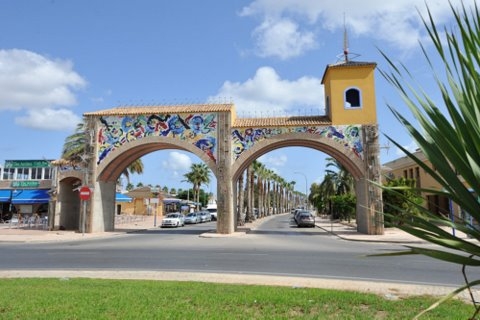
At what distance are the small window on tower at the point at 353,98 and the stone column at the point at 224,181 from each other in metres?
8.51

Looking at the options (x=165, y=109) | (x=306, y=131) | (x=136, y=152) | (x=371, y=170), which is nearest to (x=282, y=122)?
(x=306, y=131)

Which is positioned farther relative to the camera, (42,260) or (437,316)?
(42,260)

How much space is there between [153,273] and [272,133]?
18.8 metres

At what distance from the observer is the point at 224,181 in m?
28.2

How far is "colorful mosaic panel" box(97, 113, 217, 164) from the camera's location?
2897cm

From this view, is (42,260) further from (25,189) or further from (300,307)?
(25,189)

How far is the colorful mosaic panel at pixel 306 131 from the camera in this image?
27.7 metres

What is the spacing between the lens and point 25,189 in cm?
4034

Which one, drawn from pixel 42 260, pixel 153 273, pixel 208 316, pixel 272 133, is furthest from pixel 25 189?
pixel 208 316

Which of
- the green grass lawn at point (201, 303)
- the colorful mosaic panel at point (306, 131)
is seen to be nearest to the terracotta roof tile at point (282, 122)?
the colorful mosaic panel at point (306, 131)

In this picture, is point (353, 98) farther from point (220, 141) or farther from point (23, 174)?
point (23, 174)

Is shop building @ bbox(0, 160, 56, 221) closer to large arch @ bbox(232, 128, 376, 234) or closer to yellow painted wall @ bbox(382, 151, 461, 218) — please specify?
large arch @ bbox(232, 128, 376, 234)

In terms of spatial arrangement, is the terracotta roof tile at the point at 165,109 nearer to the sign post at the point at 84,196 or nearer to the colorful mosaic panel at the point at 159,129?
the colorful mosaic panel at the point at 159,129

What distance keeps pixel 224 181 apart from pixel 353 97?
10.9 meters
